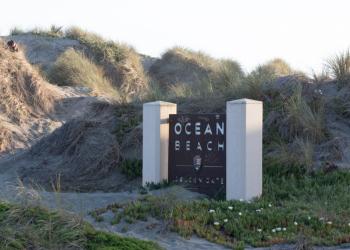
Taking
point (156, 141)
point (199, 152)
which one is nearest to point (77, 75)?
point (156, 141)

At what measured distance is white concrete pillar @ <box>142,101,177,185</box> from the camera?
21.2 feet

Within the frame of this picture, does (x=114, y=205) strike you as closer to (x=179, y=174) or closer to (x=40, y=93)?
(x=179, y=174)

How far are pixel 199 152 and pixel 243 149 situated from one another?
95 cm

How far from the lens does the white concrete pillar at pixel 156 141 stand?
645cm

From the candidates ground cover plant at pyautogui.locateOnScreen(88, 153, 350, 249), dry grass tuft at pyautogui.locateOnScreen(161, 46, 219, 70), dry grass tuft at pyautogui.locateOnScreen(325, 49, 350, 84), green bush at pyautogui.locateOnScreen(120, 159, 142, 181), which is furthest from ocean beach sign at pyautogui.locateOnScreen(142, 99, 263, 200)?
dry grass tuft at pyautogui.locateOnScreen(161, 46, 219, 70)

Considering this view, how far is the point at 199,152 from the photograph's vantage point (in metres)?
6.25

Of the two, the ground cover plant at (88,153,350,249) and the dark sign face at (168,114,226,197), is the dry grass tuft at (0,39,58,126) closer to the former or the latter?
the dark sign face at (168,114,226,197)

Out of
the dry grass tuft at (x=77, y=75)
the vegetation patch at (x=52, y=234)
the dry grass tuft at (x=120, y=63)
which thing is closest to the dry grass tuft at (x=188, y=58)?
the dry grass tuft at (x=120, y=63)

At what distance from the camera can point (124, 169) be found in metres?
8.01

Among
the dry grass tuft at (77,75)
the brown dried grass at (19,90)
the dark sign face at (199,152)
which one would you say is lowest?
the dark sign face at (199,152)

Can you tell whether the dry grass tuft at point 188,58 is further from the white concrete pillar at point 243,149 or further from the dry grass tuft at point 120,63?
the white concrete pillar at point 243,149

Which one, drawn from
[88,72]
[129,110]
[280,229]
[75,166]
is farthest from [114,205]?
[88,72]

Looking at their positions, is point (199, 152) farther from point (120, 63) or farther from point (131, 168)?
point (120, 63)

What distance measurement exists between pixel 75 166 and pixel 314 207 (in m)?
5.69
